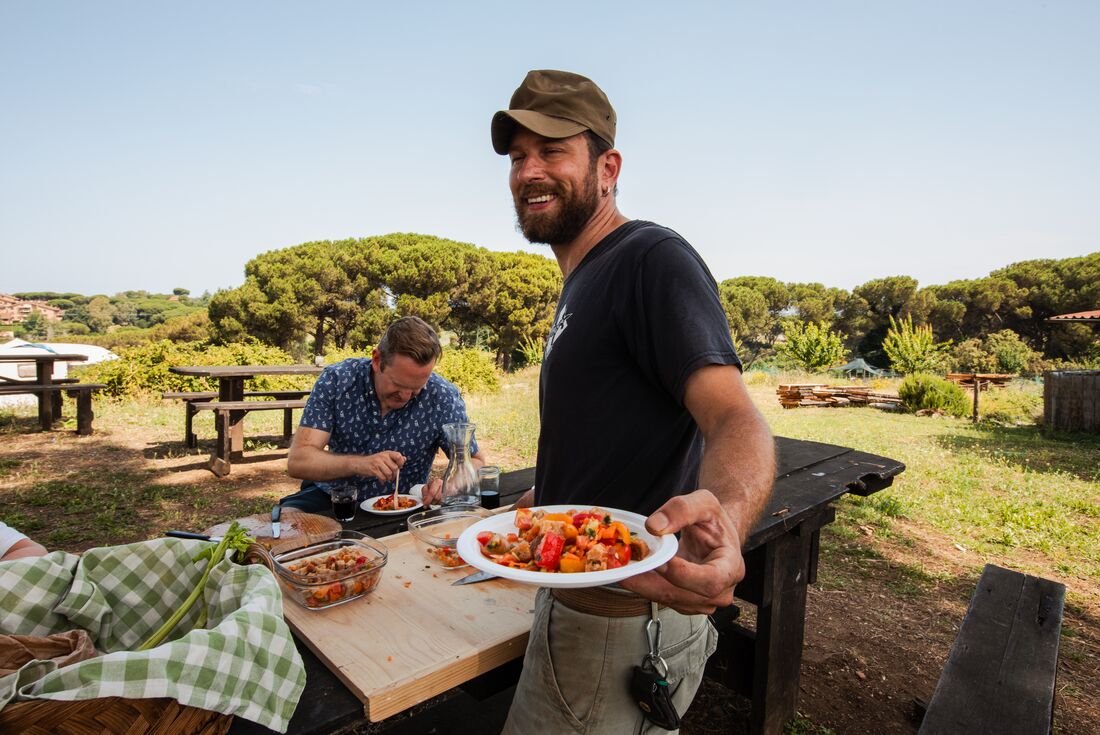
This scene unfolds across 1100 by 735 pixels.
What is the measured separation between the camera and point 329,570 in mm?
1521

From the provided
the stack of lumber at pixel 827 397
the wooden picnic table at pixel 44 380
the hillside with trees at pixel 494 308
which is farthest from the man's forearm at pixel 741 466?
the hillside with trees at pixel 494 308

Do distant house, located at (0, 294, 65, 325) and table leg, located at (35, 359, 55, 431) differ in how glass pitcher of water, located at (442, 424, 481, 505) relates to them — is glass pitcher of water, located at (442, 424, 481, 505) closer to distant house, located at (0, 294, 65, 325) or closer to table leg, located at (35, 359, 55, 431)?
table leg, located at (35, 359, 55, 431)

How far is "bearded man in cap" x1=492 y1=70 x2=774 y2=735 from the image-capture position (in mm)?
1192

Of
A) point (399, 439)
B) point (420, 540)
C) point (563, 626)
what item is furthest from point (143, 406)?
point (563, 626)

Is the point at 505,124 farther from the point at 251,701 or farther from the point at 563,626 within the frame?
the point at 251,701

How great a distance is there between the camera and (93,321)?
45.6 m

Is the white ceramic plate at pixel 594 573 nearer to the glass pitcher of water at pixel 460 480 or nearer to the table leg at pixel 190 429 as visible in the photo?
the glass pitcher of water at pixel 460 480

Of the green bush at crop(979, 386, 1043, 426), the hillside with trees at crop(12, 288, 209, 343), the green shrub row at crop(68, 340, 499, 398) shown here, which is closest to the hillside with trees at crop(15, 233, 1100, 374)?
the hillside with trees at crop(12, 288, 209, 343)

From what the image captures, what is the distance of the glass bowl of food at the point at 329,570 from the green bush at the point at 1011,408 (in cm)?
1424

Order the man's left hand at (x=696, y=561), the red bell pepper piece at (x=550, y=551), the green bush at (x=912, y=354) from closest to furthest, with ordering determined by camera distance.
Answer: the man's left hand at (x=696, y=561), the red bell pepper piece at (x=550, y=551), the green bush at (x=912, y=354)

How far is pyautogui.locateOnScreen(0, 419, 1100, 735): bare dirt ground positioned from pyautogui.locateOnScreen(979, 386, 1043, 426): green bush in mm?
9201

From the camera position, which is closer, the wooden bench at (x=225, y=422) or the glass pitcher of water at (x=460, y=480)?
the glass pitcher of water at (x=460, y=480)

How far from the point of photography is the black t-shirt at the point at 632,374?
125 cm

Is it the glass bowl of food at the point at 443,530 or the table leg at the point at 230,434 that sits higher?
the glass bowl of food at the point at 443,530
